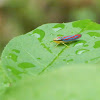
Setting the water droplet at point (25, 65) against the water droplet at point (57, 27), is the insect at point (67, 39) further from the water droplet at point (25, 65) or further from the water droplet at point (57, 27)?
the water droplet at point (25, 65)

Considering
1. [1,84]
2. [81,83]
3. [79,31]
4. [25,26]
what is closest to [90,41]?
[79,31]

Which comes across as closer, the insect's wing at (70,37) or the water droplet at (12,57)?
the water droplet at (12,57)

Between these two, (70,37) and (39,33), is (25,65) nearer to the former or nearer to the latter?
(39,33)

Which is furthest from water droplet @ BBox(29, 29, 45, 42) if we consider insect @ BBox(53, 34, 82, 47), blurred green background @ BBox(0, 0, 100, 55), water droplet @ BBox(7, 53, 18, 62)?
blurred green background @ BBox(0, 0, 100, 55)

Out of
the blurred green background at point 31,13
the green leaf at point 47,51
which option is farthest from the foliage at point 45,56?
the blurred green background at point 31,13

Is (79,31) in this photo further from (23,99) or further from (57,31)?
(23,99)
